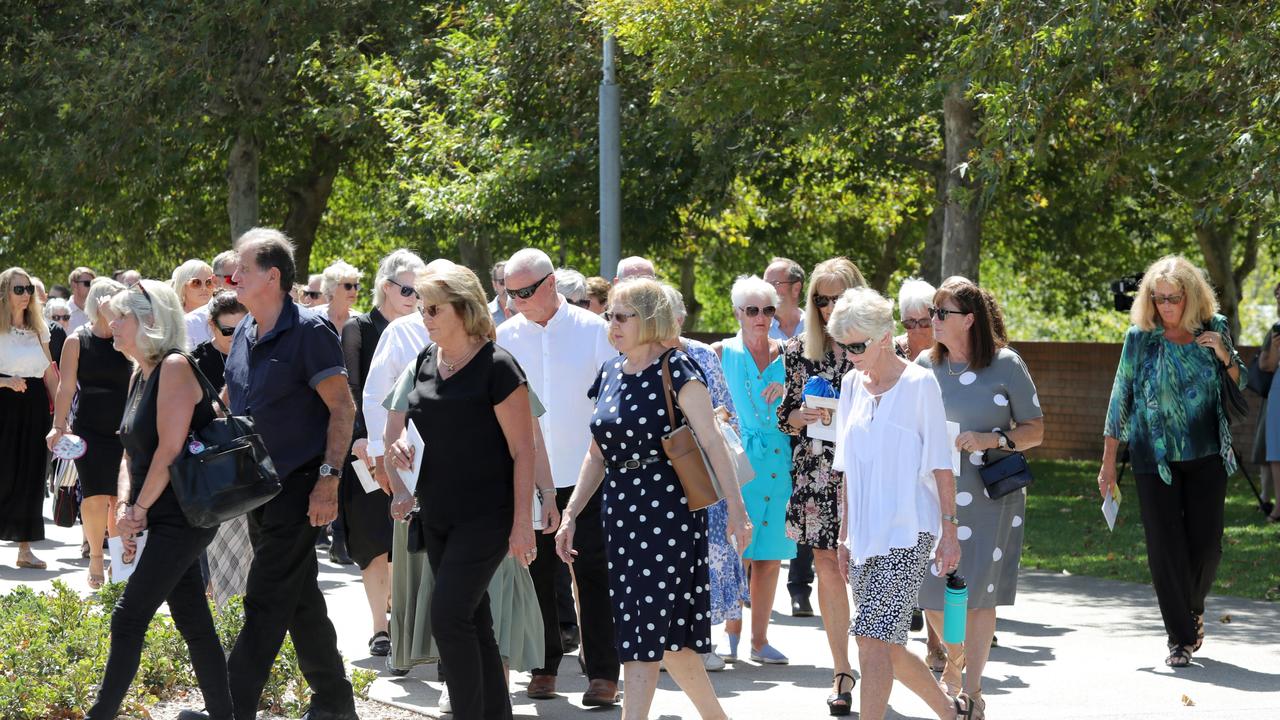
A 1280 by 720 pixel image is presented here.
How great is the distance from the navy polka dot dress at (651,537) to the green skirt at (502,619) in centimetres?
91

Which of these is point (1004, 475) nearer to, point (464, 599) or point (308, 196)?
point (464, 599)

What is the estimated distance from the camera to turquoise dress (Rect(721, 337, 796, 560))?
841 cm

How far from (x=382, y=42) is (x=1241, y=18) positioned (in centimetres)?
1413

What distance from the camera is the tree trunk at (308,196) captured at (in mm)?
26047

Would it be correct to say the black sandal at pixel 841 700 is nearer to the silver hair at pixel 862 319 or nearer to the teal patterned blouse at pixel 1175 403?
the silver hair at pixel 862 319

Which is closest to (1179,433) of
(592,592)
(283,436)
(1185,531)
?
(1185,531)

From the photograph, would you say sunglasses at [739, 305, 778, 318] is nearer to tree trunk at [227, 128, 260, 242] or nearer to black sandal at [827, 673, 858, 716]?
black sandal at [827, 673, 858, 716]

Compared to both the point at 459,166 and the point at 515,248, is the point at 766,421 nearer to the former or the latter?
the point at 459,166

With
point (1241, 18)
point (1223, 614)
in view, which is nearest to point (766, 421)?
point (1223, 614)

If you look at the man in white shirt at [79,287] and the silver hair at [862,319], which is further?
the man in white shirt at [79,287]

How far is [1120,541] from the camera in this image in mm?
13766

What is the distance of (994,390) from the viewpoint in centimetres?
691

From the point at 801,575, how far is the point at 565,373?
3.23 meters

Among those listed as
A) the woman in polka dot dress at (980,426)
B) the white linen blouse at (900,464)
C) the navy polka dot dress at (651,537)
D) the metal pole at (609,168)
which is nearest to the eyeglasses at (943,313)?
the woman in polka dot dress at (980,426)
